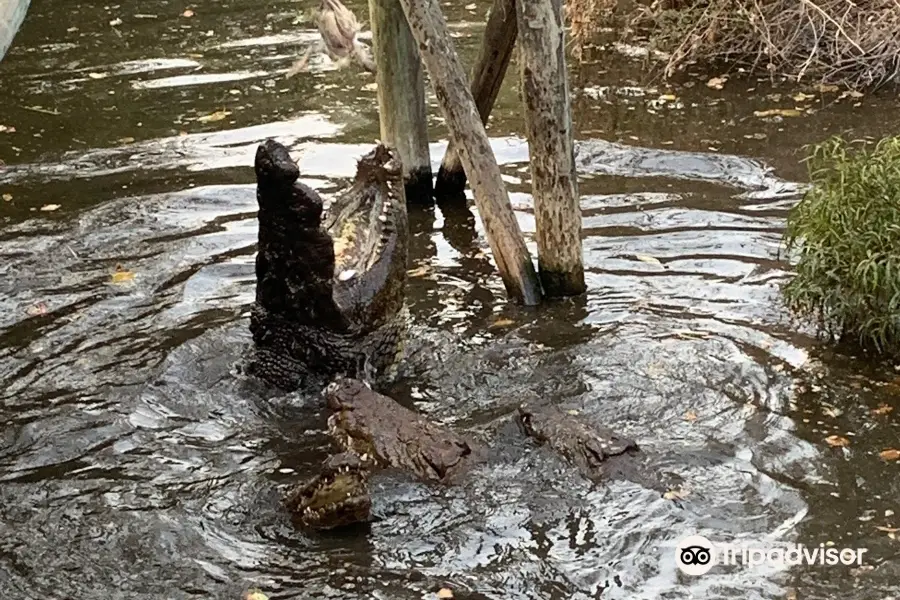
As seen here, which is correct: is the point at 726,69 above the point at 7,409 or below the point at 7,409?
above

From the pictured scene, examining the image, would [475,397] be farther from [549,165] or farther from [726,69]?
[726,69]

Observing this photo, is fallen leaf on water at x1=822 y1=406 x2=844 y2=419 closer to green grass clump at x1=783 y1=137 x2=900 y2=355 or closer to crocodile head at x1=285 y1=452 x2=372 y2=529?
green grass clump at x1=783 y1=137 x2=900 y2=355

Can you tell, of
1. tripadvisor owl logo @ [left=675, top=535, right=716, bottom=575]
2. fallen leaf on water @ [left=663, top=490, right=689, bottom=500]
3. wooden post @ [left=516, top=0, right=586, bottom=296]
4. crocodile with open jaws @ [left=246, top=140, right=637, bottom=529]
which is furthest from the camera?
wooden post @ [left=516, top=0, right=586, bottom=296]

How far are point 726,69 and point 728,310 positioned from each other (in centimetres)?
477

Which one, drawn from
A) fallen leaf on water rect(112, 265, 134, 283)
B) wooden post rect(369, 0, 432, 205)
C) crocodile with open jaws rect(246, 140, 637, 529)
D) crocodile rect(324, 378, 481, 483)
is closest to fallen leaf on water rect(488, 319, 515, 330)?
crocodile with open jaws rect(246, 140, 637, 529)

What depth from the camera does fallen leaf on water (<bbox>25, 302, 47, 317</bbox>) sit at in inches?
275

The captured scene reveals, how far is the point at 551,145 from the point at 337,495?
8.57 feet

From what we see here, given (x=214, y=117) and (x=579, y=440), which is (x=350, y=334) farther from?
(x=214, y=117)

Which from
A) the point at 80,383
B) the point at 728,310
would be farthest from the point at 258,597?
the point at 728,310

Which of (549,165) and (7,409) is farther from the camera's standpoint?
(549,165)

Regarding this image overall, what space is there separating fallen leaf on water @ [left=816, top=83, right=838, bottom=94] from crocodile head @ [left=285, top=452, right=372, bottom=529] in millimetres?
6948

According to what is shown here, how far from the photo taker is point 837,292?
6051 millimetres

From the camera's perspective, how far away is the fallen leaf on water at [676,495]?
5004 mm

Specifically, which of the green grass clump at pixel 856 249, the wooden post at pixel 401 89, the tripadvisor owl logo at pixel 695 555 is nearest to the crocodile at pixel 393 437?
the tripadvisor owl logo at pixel 695 555
